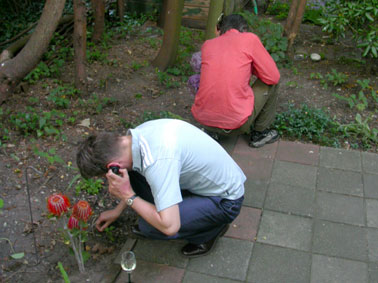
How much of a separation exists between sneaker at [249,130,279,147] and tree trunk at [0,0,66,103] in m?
2.19

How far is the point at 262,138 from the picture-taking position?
4305 millimetres

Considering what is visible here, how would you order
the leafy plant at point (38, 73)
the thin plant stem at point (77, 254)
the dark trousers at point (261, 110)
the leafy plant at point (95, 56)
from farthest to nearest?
the leafy plant at point (95, 56) → the leafy plant at point (38, 73) → the dark trousers at point (261, 110) → the thin plant stem at point (77, 254)

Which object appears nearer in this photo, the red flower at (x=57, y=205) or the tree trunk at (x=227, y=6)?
the red flower at (x=57, y=205)

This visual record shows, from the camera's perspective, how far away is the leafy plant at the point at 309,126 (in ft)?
14.3

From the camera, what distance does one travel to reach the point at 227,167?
2.84 meters

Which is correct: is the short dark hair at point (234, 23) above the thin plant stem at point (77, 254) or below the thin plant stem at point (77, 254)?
above

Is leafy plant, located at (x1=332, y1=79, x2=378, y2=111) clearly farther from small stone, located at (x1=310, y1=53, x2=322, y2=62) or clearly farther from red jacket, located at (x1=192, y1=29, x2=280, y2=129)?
red jacket, located at (x1=192, y1=29, x2=280, y2=129)

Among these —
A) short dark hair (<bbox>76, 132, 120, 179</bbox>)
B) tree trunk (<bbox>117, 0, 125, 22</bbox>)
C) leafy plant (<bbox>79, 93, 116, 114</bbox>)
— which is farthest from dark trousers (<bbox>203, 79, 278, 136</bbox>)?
tree trunk (<bbox>117, 0, 125, 22</bbox>)

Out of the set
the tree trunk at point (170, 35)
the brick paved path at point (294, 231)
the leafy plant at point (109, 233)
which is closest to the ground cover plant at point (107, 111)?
the leafy plant at point (109, 233)

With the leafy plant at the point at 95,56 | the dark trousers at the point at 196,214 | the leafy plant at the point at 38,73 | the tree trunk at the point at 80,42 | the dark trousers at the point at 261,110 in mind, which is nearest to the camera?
the dark trousers at the point at 196,214

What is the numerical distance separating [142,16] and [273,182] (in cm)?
430

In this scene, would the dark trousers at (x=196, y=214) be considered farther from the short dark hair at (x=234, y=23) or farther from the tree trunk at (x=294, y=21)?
the tree trunk at (x=294, y=21)

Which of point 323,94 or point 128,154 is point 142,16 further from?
point 128,154

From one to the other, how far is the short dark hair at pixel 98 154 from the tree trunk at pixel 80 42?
246 centimetres
